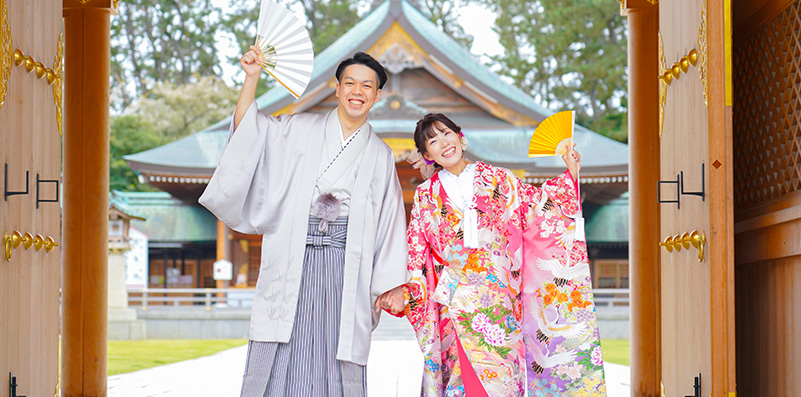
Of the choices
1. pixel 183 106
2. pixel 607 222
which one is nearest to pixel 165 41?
pixel 183 106

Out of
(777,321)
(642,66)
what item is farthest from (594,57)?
(777,321)

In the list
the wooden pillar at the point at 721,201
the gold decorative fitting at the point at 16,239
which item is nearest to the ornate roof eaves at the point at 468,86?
the wooden pillar at the point at 721,201

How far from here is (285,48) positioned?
357 centimetres

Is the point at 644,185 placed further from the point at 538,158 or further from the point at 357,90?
the point at 538,158

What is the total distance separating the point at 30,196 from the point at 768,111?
3262 millimetres

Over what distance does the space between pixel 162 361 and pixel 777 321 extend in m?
8.20

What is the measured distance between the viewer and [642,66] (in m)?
5.12

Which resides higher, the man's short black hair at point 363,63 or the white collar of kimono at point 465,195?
the man's short black hair at point 363,63

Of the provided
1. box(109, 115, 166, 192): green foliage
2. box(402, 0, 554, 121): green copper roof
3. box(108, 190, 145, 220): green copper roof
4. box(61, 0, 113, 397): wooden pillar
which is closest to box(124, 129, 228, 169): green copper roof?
box(108, 190, 145, 220): green copper roof

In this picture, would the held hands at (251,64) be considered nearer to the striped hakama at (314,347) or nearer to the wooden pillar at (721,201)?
the striped hakama at (314,347)

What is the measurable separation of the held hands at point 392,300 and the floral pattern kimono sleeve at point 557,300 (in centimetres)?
62

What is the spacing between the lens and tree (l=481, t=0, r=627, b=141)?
2453 cm

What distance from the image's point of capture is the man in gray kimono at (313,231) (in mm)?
3477

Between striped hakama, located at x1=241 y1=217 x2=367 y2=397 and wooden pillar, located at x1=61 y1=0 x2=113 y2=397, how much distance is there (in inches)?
81.4
